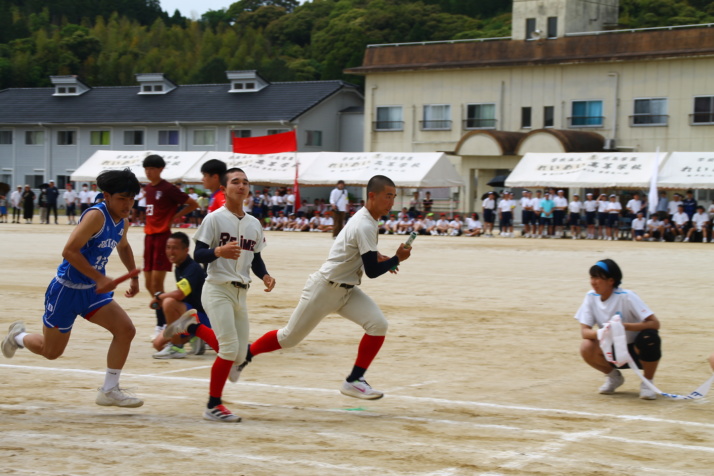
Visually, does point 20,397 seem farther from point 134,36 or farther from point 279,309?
point 134,36

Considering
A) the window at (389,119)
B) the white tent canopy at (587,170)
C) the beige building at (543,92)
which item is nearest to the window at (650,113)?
the beige building at (543,92)

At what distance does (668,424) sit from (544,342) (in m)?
3.63

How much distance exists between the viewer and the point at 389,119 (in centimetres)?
4984

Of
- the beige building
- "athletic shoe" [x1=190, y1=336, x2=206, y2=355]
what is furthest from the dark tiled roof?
"athletic shoe" [x1=190, y1=336, x2=206, y2=355]

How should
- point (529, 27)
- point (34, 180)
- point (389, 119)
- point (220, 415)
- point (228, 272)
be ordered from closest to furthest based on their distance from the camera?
point (220, 415) < point (228, 272) < point (529, 27) < point (389, 119) < point (34, 180)

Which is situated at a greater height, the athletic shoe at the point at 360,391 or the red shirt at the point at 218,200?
the red shirt at the point at 218,200

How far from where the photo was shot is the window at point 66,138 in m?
60.9

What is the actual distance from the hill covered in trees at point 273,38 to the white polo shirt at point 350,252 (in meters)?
61.9

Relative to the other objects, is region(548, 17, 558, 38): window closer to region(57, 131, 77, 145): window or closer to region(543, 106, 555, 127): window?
region(543, 106, 555, 127): window

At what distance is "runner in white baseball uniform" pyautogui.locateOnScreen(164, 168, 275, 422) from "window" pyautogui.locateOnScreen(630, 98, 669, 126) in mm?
38363

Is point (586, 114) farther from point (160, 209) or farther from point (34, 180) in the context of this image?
→ point (34, 180)

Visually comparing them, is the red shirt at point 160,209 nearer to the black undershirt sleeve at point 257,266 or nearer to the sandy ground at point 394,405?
the sandy ground at point 394,405

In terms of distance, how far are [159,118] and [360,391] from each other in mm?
52531

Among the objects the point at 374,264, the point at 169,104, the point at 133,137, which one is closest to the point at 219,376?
the point at 374,264
